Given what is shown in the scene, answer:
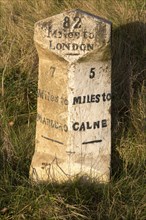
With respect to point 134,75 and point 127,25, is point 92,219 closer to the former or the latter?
point 134,75

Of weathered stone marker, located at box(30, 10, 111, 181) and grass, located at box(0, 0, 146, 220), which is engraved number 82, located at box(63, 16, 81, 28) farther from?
grass, located at box(0, 0, 146, 220)

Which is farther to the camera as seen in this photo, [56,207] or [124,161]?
[124,161]

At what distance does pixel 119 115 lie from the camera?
3.72 metres

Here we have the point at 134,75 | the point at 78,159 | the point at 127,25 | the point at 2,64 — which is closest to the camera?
the point at 78,159

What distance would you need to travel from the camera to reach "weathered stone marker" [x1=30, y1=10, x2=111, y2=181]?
2785 millimetres

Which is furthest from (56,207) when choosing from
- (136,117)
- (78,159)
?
(136,117)

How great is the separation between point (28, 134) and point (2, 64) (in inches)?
37.8

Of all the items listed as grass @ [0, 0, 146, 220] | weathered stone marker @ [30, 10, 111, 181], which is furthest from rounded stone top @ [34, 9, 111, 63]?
grass @ [0, 0, 146, 220]

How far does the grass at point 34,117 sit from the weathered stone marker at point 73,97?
5.5 inches

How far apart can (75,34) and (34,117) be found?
116cm

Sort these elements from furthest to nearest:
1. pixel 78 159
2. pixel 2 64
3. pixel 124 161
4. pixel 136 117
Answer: pixel 2 64 → pixel 136 117 → pixel 124 161 → pixel 78 159

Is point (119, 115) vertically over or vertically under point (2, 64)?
under

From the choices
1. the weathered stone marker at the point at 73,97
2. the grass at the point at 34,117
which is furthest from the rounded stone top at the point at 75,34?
the grass at the point at 34,117

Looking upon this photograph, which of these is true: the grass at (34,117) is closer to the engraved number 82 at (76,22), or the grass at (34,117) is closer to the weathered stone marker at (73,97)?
the weathered stone marker at (73,97)
